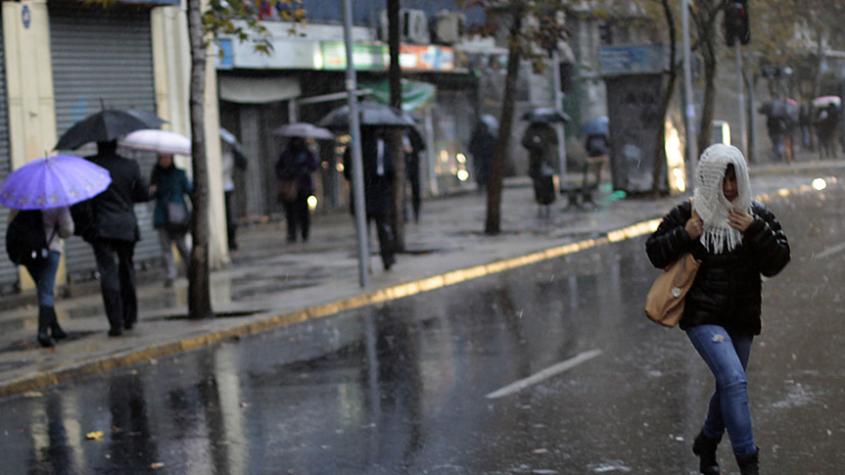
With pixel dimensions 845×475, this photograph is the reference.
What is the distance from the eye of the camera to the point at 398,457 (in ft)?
28.2

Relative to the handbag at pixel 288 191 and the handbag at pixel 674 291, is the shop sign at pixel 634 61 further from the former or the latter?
the handbag at pixel 674 291

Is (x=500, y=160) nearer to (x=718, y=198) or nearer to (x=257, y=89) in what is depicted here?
(x=257, y=89)

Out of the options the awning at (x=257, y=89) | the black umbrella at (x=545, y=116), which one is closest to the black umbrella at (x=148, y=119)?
the awning at (x=257, y=89)

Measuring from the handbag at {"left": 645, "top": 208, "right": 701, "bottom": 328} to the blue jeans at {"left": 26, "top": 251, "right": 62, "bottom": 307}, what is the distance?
26.0 feet

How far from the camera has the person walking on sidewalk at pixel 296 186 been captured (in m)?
26.3

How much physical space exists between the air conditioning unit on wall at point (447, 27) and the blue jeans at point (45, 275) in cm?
2456

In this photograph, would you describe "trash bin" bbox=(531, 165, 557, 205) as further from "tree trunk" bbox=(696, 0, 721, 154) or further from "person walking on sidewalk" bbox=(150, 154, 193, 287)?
"person walking on sidewalk" bbox=(150, 154, 193, 287)

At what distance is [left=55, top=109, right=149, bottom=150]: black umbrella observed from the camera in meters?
15.2

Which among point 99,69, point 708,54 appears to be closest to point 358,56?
point 708,54

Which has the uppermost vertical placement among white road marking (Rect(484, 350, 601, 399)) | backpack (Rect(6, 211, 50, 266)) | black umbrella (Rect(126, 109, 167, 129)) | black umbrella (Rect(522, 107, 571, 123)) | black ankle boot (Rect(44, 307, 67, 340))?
black umbrella (Rect(126, 109, 167, 129))

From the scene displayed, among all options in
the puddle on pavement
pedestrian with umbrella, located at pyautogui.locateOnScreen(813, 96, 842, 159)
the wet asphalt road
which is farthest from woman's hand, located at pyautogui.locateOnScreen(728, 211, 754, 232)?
pedestrian with umbrella, located at pyautogui.locateOnScreen(813, 96, 842, 159)

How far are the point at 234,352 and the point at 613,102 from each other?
2225 cm

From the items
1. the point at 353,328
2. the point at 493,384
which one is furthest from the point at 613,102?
the point at 493,384

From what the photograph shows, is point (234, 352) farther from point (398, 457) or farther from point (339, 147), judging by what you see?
point (339, 147)
